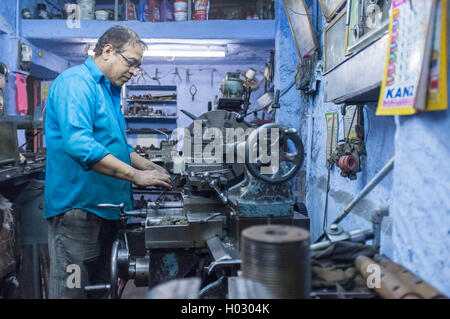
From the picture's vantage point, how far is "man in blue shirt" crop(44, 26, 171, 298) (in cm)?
173

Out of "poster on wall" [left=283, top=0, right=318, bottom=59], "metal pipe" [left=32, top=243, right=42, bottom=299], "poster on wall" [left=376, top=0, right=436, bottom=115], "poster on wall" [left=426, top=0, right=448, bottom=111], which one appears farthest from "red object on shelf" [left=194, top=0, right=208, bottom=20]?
"poster on wall" [left=426, top=0, right=448, bottom=111]

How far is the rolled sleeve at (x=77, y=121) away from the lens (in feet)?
5.48

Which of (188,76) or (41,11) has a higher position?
(41,11)

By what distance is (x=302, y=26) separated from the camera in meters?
3.15

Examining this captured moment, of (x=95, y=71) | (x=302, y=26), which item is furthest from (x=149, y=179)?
(x=302, y=26)

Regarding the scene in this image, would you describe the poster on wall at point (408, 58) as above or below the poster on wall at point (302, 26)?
below

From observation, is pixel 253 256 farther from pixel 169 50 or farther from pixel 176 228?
pixel 169 50

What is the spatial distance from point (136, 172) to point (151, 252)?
0.38 metres

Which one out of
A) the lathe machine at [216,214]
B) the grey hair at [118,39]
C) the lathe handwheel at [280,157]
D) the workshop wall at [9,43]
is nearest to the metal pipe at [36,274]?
the lathe machine at [216,214]

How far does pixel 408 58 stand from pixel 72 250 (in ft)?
5.33

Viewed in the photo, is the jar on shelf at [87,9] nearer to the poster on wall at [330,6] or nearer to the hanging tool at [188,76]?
the hanging tool at [188,76]

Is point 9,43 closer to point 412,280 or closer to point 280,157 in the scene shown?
point 280,157

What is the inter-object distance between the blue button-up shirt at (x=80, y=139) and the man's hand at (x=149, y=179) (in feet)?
0.56

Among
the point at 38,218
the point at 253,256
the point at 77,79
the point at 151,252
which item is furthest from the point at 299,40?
the point at 253,256
